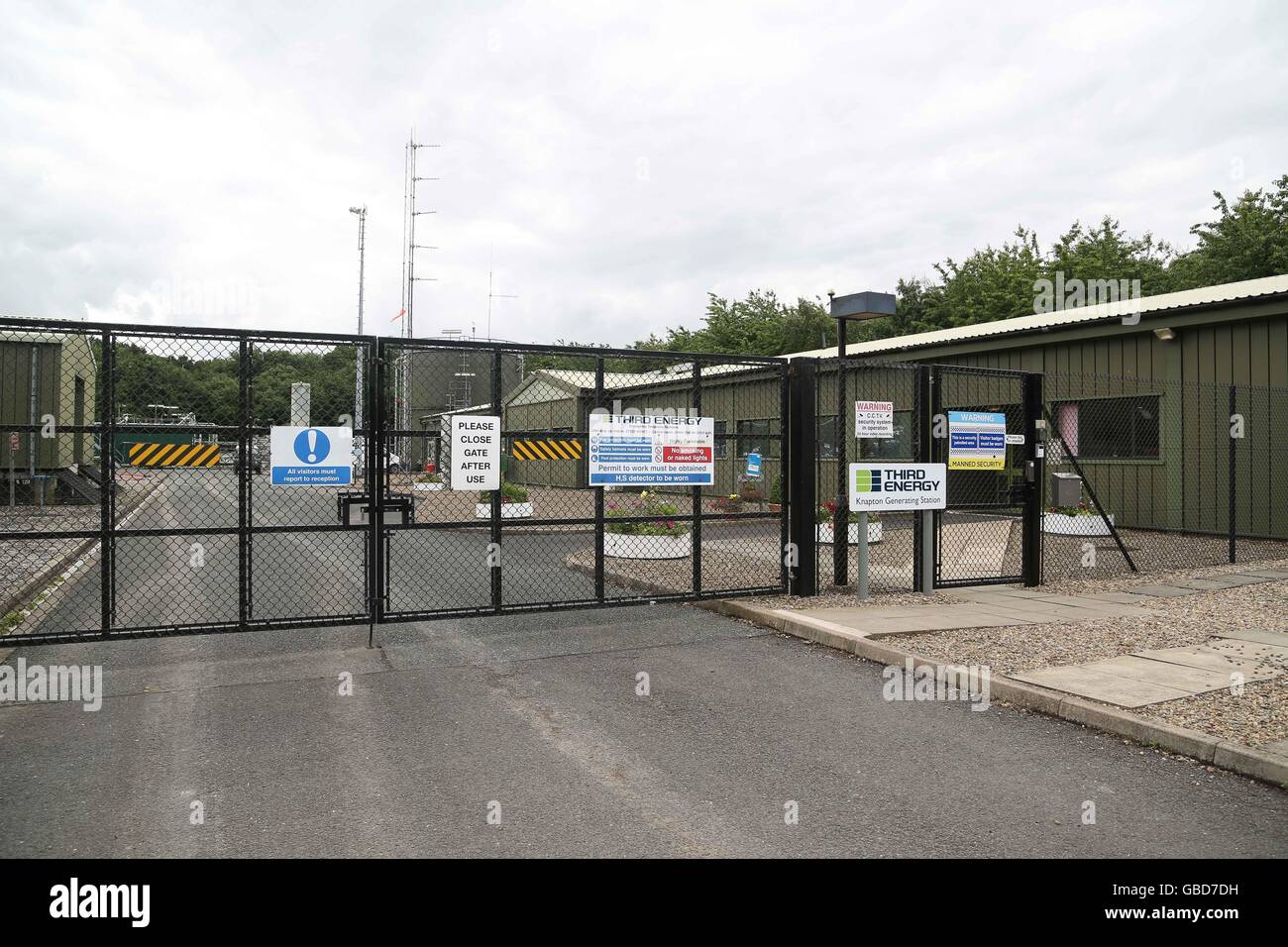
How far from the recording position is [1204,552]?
14102mm

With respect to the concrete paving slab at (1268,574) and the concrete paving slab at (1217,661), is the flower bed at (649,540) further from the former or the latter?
the concrete paving slab at (1268,574)

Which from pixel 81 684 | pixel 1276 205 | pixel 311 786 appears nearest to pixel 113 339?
pixel 81 684

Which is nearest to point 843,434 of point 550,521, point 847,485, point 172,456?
point 847,485

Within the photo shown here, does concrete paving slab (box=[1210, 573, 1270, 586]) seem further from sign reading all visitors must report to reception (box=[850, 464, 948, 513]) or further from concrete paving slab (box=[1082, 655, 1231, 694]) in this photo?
concrete paving slab (box=[1082, 655, 1231, 694])

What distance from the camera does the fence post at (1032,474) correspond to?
34.8 feet

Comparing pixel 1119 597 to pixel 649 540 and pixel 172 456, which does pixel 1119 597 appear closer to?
pixel 649 540

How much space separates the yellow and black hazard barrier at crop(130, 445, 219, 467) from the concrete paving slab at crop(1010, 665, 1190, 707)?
6441mm

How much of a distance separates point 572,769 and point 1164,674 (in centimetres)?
460

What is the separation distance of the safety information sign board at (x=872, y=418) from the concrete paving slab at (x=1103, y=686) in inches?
145

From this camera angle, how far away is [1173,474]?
16594 mm

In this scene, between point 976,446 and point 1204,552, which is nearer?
point 976,446

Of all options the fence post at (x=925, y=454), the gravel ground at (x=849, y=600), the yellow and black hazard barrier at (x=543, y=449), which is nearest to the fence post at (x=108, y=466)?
the yellow and black hazard barrier at (x=543, y=449)
